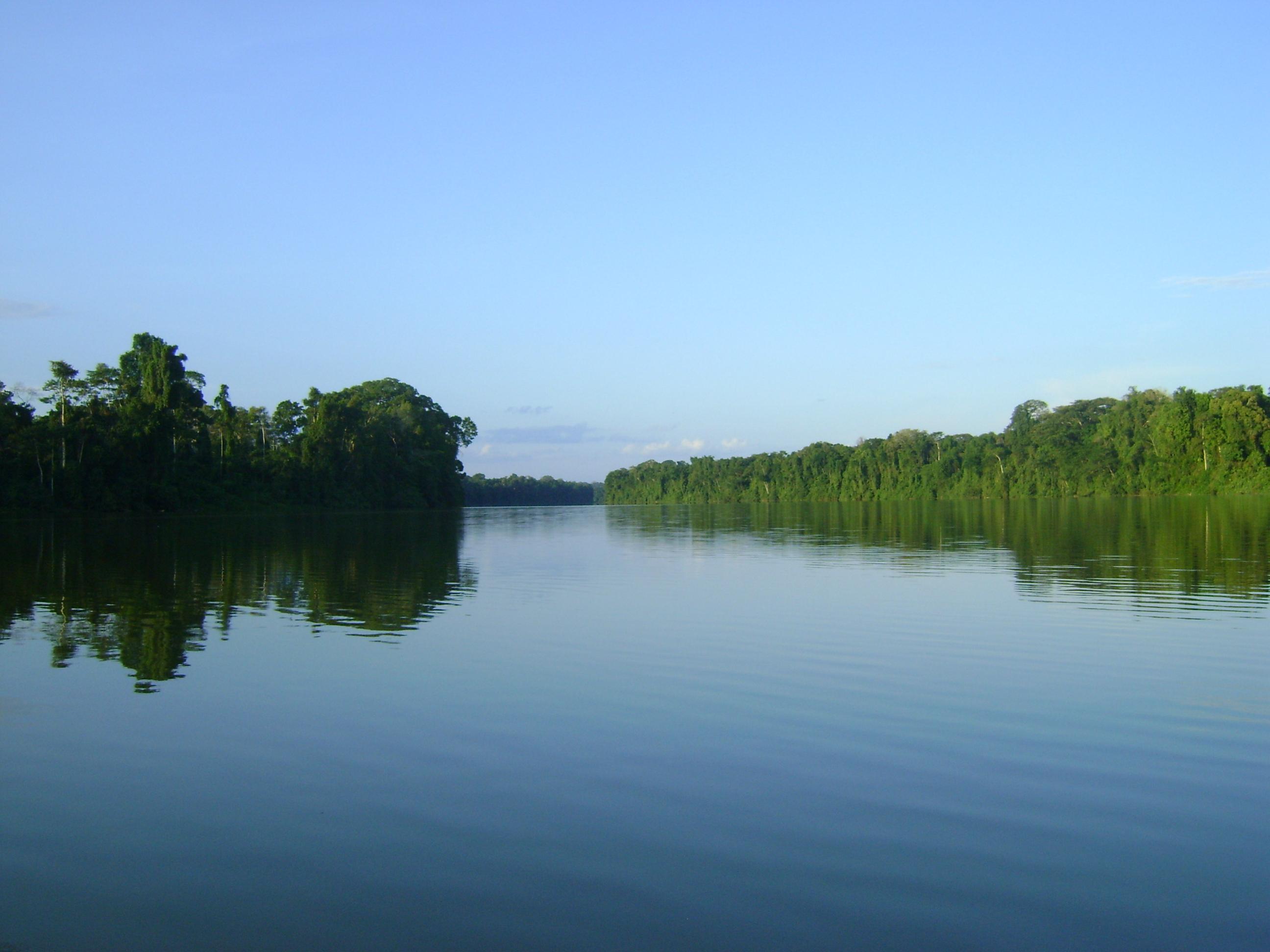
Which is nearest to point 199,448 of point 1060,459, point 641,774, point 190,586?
point 190,586

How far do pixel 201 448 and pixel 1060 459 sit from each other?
10187 centimetres

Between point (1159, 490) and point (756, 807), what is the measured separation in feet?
380

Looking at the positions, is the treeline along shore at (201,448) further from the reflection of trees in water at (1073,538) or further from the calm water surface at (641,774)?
the calm water surface at (641,774)

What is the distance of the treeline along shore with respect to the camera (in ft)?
219

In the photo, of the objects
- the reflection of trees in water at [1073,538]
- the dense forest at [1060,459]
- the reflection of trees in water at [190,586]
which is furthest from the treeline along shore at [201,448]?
the dense forest at [1060,459]

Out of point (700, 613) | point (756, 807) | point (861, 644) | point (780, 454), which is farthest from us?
point (780, 454)

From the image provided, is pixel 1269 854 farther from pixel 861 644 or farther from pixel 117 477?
pixel 117 477

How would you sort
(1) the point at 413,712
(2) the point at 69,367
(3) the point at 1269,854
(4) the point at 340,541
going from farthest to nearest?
(2) the point at 69,367
(4) the point at 340,541
(1) the point at 413,712
(3) the point at 1269,854

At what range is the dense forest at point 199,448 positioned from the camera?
66688mm

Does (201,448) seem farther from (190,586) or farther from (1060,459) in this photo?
(1060,459)

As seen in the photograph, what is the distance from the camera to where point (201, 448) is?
82938 millimetres

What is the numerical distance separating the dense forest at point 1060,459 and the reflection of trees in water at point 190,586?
286ft

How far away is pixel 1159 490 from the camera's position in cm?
10631

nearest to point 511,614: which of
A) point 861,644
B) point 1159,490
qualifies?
point 861,644
